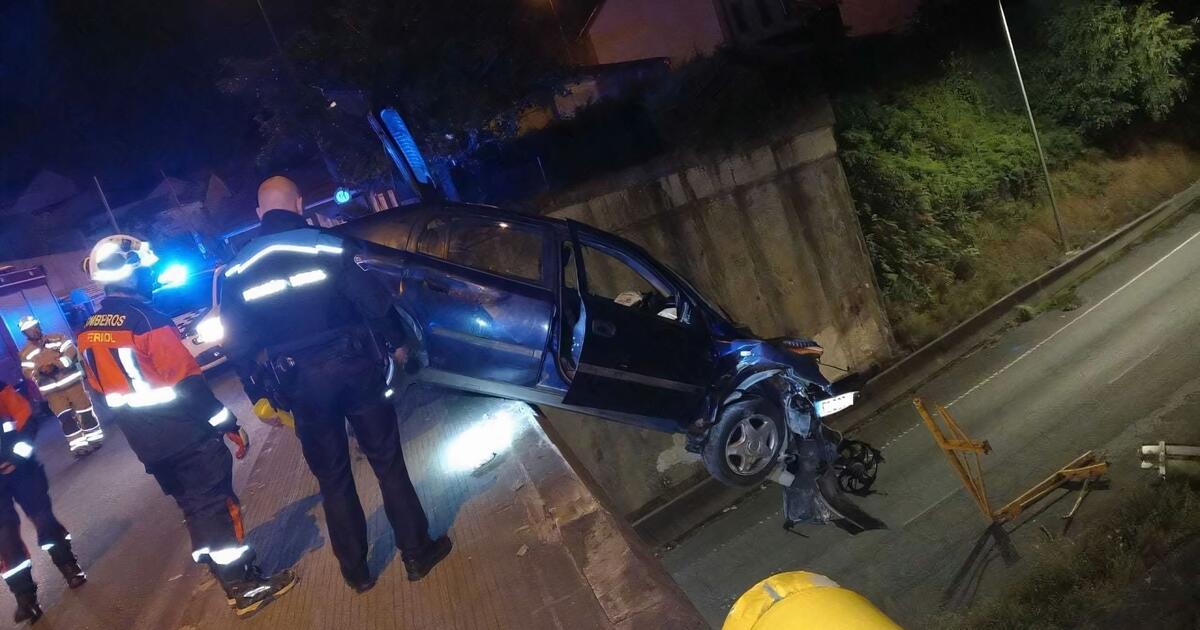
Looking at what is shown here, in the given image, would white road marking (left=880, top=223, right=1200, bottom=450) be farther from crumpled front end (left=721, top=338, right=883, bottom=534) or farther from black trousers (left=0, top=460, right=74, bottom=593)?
black trousers (left=0, top=460, right=74, bottom=593)

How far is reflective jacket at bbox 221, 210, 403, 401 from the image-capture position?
341 cm

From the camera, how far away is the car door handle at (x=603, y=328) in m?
4.29

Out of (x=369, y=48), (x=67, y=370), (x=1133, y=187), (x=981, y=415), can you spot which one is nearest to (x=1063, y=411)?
(x=981, y=415)

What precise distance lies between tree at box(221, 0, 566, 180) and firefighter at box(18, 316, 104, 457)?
4.27 m

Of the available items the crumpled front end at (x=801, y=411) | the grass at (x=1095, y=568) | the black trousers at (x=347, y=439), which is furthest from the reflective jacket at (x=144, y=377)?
the grass at (x=1095, y=568)

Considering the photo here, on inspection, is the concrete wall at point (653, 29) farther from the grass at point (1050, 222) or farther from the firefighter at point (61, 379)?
the firefighter at point (61, 379)

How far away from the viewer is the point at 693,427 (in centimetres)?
493

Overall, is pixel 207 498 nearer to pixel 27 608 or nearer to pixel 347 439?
pixel 347 439

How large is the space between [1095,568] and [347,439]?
458cm

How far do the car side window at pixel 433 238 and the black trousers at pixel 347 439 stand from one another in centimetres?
165

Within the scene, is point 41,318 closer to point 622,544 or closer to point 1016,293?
point 622,544

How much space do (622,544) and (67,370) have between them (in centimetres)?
772

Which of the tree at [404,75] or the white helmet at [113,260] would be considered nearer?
the white helmet at [113,260]

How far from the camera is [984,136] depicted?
1260 centimetres
